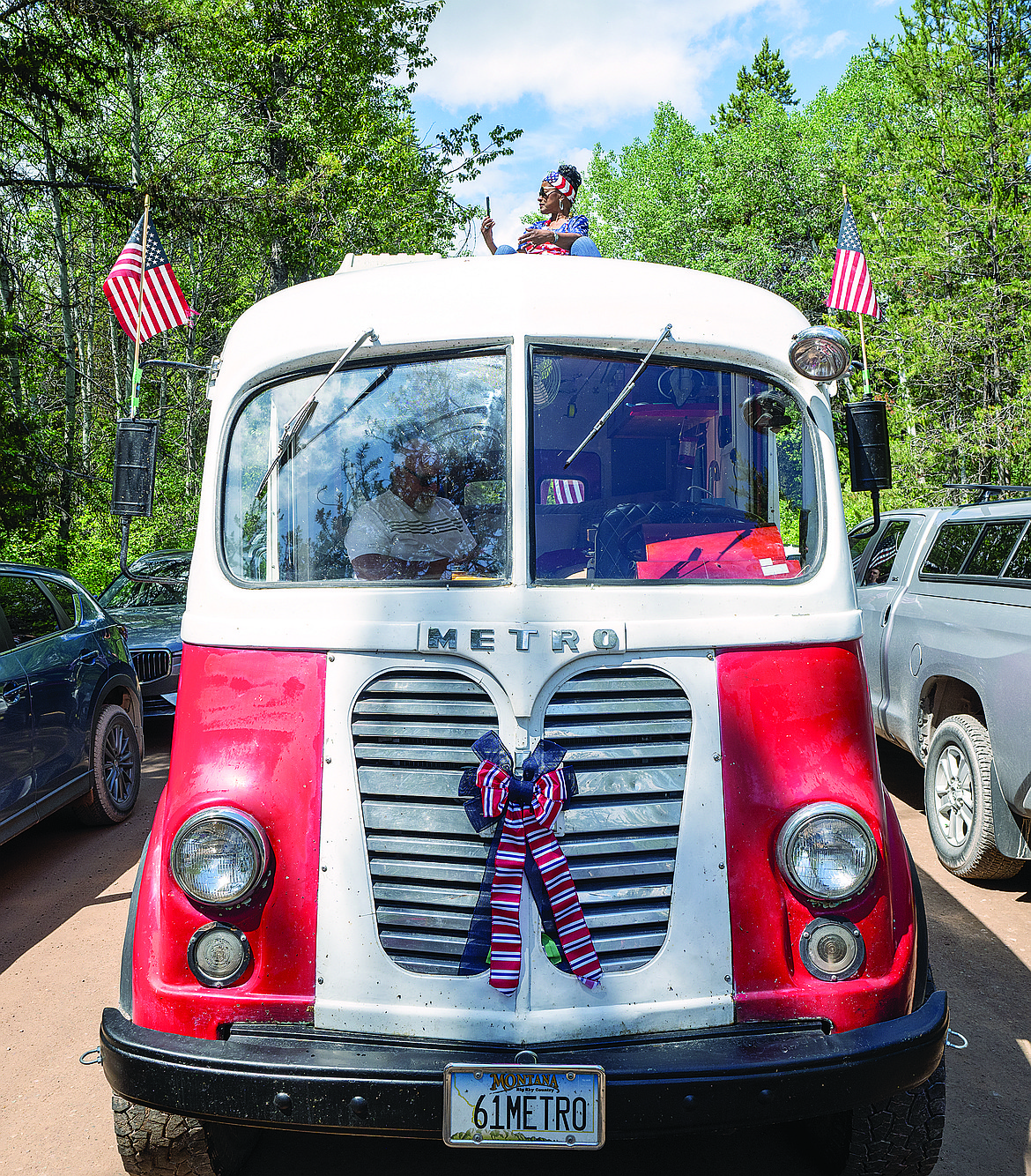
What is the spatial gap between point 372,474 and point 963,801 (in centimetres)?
403

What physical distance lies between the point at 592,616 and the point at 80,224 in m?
24.8

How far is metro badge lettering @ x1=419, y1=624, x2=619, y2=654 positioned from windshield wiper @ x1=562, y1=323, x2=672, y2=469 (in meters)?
0.56

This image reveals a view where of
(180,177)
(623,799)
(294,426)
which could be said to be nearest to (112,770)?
(294,426)

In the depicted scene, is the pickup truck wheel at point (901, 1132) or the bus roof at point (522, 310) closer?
the pickup truck wheel at point (901, 1132)

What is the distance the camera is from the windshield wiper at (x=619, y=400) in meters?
2.72

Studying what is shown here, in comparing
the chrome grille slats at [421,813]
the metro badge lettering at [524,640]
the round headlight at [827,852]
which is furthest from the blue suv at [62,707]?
the round headlight at [827,852]

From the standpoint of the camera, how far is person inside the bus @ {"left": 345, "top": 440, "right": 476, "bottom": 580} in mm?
2727

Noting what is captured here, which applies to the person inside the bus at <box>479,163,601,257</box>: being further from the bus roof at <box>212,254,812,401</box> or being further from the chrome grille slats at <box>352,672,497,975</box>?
the chrome grille slats at <box>352,672,497,975</box>

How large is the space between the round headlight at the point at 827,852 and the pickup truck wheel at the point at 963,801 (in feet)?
9.40

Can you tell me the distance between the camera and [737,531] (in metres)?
2.90

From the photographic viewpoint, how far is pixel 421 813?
7.97ft

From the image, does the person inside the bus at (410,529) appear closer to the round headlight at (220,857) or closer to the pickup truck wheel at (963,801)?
the round headlight at (220,857)

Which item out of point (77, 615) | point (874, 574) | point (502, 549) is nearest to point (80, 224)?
point (77, 615)

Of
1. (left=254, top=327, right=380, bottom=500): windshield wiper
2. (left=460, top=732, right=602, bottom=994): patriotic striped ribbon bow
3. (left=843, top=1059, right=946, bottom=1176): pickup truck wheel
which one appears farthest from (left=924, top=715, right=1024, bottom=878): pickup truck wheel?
(left=254, top=327, right=380, bottom=500): windshield wiper
